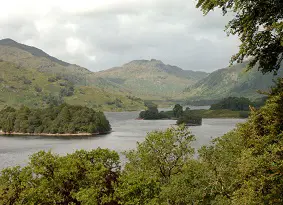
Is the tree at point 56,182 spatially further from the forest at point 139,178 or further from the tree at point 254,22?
the tree at point 254,22

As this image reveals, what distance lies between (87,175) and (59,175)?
13.8 feet

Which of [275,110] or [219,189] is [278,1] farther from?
[219,189]

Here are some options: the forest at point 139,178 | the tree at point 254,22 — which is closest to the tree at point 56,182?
the forest at point 139,178

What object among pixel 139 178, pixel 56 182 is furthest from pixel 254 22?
pixel 56 182

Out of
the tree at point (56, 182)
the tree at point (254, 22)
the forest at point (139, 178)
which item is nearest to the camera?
the tree at point (254, 22)

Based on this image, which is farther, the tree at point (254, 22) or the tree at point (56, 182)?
the tree at point (56, 182)

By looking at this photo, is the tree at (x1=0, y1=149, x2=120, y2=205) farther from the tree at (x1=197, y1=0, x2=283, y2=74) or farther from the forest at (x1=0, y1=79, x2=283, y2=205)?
the tree at (x1=197, y1=0, x2=283, y2=74)

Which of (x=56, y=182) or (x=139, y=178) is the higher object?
(x=139, y=178)

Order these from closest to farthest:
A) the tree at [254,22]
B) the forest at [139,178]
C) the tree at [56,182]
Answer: the tree at [254,22] → the forest at [139,178] → the tree at [56,182]

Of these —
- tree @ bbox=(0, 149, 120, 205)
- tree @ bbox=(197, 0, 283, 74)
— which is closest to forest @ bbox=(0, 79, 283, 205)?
tree @ bbox=(0, 149, 120, 205)

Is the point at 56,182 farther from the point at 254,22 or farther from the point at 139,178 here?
the point at 254,22

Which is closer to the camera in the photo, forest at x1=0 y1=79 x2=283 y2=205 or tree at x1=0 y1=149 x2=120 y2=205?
forest at x1=0 y1=79 x2=283 y2=205

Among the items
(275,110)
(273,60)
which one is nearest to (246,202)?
(275,110)

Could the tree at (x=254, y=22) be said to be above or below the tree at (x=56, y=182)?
above
